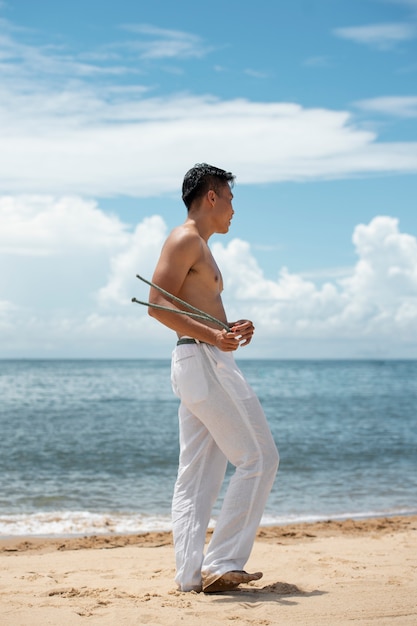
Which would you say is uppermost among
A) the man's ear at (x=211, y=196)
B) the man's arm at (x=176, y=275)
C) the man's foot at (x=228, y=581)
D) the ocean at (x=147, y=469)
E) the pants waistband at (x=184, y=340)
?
the man's ear at (x=211, y=196)

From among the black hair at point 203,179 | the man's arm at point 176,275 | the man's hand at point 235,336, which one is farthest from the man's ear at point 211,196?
the man's hand at point 235,336

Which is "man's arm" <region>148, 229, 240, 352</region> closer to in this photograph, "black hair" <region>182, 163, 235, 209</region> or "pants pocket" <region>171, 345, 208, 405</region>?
"pants pocket" <region>171, 345, 208, 405</region>

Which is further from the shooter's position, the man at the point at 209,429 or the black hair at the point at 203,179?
the black hair at the point at 203,179

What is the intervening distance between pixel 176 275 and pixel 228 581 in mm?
1676

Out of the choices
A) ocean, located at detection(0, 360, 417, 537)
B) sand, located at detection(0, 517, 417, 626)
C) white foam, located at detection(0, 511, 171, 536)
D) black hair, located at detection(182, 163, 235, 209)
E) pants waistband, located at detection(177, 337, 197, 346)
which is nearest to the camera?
sand, located at detection(0, 517, 417, 626)

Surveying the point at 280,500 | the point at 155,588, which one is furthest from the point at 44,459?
the point at 155,588

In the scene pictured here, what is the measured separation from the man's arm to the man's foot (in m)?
1.26

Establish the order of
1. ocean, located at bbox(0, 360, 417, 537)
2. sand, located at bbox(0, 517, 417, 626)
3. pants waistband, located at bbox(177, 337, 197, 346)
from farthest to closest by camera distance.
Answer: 1. ocean, located at bbox(0, 360, 417, 537)
2. pants waistband, located at bbox(177, 337, 197, 346)
3. sand, located at bbox(0, 517, 417, 626)

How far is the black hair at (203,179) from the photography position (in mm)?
4465

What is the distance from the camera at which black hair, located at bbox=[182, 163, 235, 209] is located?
14.6 feet

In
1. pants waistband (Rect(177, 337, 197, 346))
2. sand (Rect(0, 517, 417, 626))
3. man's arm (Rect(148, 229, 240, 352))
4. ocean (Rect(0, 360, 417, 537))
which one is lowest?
ocean (Rect(0, 360, 417, 537))

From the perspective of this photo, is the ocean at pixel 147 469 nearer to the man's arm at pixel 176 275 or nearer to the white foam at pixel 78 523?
the white foam at pixel 78 523

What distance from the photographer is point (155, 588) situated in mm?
4504

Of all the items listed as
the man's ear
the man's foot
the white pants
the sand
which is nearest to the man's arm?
the white pants
